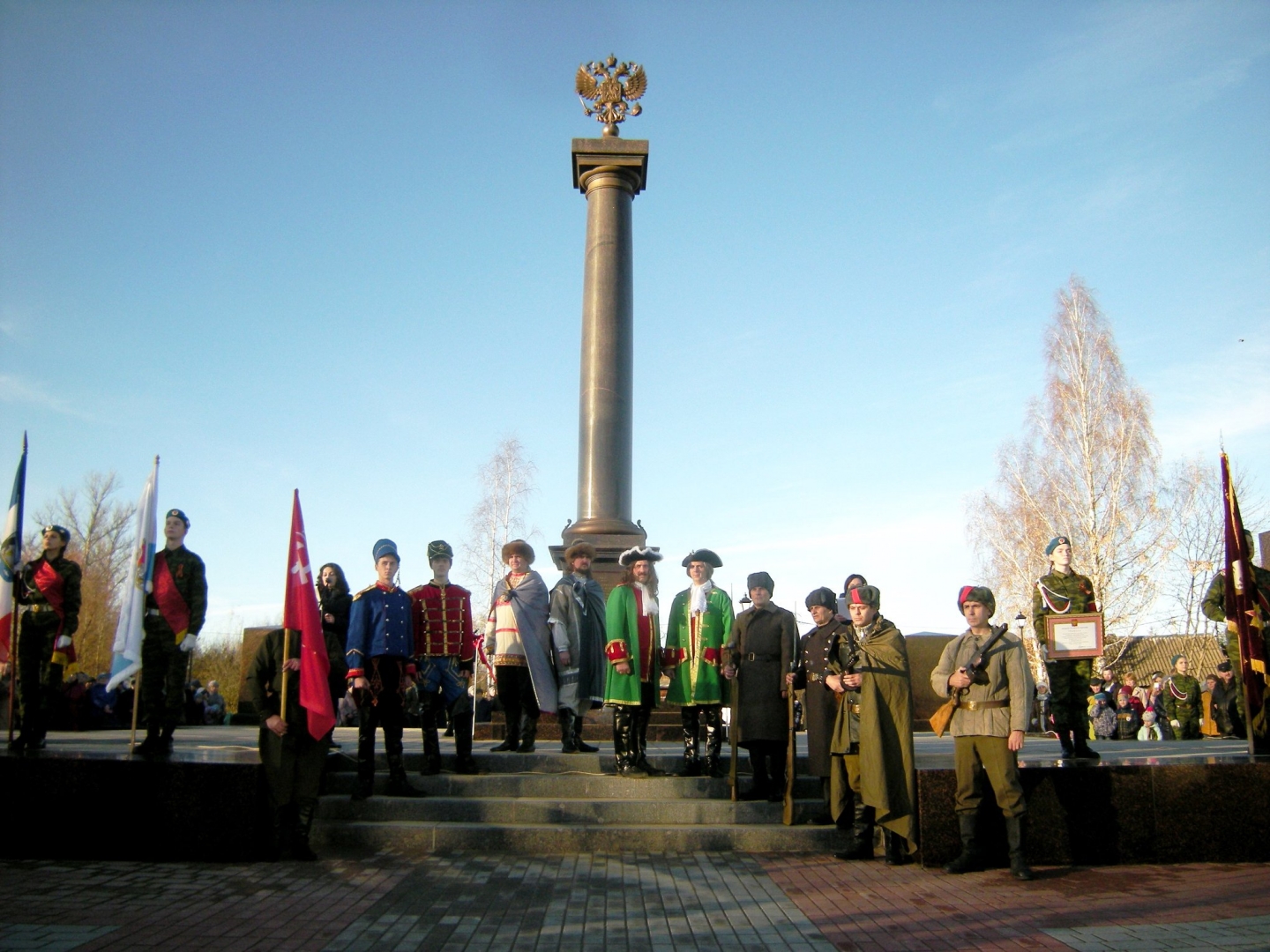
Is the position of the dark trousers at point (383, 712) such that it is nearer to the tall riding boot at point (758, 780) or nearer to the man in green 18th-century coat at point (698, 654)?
the man in green 18th-century coat at point (698, 654)

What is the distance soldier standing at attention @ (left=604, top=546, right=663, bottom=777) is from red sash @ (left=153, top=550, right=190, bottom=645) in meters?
3.75

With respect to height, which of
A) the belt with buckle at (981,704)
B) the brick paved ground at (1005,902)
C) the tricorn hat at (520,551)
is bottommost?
the brick paved ground at (1005,902)

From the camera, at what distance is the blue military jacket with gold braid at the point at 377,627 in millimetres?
8320

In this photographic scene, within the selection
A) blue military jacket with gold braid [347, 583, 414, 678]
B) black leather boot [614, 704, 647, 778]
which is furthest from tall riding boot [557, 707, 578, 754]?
blue military jacket with gold braid [347, 583, 414, 678]

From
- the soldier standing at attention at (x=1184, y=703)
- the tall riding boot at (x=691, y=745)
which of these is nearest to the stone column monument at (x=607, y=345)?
the tall riding boot at (x=691, y=745)

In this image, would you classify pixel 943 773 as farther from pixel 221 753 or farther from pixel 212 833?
pixel 221 753

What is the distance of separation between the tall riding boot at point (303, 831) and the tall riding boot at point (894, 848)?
14.1 ft

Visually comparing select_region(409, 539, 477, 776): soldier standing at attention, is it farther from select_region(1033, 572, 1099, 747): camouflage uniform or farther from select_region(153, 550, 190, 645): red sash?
select_region(1033, 572, 1099, 747): camouflage uniform

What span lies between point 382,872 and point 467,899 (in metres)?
1.10

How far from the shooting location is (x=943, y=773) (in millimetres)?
7688

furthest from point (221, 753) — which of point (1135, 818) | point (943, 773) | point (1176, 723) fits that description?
point (1176, 723)

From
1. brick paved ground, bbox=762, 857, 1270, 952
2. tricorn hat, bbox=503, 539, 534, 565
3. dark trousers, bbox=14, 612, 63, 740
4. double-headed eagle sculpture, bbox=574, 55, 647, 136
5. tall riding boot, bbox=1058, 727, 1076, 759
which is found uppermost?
double-headed eagle sculpture, bbox=574, 55, 647, 136

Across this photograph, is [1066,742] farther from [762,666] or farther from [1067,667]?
[762,666]

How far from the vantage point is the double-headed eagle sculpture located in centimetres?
1769
